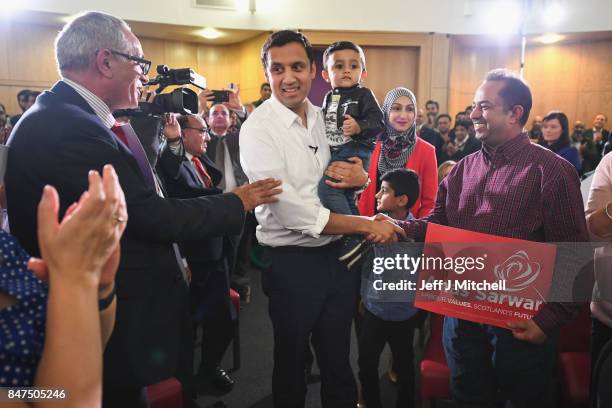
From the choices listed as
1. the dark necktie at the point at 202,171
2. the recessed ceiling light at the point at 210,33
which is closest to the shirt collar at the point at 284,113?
the dark necktie at the point at 202,171

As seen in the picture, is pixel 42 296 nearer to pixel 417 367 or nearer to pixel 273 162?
pixel 273 162

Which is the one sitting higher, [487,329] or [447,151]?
[447,151]

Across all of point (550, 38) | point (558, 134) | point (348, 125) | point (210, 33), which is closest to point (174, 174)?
point (348, 125)

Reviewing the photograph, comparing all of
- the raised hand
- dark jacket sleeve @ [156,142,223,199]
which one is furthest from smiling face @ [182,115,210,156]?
the raised hand

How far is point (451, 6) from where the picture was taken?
808 cm

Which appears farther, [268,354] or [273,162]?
[268,354]

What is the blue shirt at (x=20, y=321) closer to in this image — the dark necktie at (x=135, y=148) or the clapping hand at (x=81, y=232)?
the clapping hand at (x=81, y=232)

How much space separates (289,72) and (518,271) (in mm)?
1019

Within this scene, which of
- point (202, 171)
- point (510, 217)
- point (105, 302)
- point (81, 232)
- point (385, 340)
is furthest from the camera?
point (202, 171)

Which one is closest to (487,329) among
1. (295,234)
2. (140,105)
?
(295,234)

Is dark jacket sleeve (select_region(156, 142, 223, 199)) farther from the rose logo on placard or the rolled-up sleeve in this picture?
the rose logo on placard

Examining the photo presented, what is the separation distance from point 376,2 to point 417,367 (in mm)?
6880

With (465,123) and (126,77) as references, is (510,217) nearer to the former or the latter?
(126,77)

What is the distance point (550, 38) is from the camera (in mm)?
8727
